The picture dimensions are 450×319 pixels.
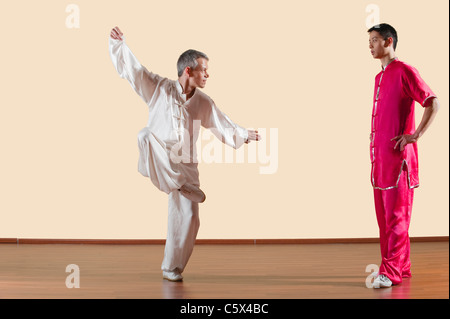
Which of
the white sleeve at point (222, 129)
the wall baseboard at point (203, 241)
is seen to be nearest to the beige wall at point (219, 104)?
the wall baseboard at point (203, 241)

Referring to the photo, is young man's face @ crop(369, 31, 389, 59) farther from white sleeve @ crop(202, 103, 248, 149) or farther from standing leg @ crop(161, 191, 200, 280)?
standing leg @ crop(161, 191, 200, 280)

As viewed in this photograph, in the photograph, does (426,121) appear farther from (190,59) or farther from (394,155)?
(190,59)

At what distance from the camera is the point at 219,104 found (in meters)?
5.42

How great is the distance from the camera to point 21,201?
17.6 feet

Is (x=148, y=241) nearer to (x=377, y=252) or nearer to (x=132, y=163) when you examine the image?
(x=132, y=163)

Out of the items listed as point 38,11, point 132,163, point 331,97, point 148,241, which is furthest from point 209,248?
point 38,11

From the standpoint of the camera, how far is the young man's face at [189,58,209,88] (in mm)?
3098

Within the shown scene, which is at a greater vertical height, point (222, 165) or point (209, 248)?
point (222, 165)

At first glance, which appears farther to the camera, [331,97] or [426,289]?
[331,97]

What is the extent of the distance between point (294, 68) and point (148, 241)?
7.17 feet

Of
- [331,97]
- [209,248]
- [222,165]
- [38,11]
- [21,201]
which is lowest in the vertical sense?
[209,248]

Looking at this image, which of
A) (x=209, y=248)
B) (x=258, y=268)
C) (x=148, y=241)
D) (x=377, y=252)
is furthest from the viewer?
(x=148, y=241)

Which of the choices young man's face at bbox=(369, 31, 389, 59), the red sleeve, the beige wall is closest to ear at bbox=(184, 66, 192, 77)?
young man's face at bbox=(369, 31, 389, 59)

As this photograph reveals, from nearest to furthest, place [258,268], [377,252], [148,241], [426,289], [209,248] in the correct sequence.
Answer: [426,289]
[258,268]
[377,252]
[209,248]
[148,241]
